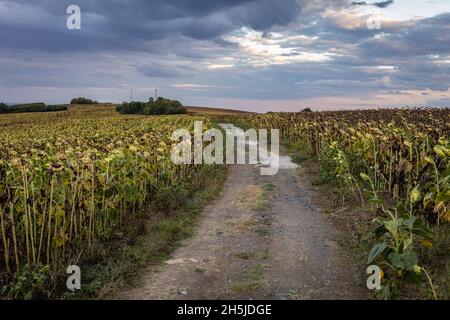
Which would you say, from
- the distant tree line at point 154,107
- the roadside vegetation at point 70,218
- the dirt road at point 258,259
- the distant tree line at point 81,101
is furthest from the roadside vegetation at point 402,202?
the distant tree line at point 81,101

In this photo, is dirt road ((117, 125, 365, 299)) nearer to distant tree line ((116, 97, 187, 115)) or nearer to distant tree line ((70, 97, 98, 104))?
distant tree line ((116, 97, 187, 115))

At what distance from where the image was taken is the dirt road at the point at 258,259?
19.9ft

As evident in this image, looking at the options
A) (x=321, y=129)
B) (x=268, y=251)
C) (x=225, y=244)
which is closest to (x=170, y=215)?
(x=225, y=244)

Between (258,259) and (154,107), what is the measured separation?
237 ft

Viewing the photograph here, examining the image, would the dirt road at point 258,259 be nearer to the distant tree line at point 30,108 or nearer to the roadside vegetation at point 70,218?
the roadside vegetation at point 70,218

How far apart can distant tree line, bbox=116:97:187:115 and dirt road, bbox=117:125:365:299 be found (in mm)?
66397

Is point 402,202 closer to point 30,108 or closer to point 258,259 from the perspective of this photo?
point 258,259

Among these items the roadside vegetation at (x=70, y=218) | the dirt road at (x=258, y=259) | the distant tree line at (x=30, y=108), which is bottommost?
the dirt road at (x=258, y=259)

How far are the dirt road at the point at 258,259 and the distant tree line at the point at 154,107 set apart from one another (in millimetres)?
66397

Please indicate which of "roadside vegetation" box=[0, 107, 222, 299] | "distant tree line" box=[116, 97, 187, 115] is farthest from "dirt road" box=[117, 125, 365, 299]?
"distant tree line" box=[116, 97, 187, 115]

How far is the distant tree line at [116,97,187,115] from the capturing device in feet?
251
